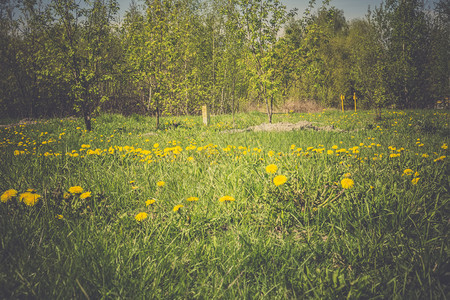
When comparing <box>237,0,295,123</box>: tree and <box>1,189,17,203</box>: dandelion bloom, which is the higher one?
<box>237,0,295,123</box>: tree

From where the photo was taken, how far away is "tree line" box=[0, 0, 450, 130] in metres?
7.59

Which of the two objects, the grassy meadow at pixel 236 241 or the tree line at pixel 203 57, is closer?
the grassy meadow at pixel 236 241

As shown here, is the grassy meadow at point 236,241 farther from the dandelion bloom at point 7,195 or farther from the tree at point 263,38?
the tree at point 263,38

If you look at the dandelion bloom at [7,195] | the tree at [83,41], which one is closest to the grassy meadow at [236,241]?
the dandelion bloom at [7,195]

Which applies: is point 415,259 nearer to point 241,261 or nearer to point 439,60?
point 241,261

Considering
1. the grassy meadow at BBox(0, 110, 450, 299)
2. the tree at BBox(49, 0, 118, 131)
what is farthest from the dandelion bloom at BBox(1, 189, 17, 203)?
the tree at BBox(49, 0, 118, 131)

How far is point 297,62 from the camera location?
28.4 ft

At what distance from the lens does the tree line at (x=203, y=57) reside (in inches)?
299

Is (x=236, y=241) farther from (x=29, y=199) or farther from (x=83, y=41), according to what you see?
(x=83, y=41)

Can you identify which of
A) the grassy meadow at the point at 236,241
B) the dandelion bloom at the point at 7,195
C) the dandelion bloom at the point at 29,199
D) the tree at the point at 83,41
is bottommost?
the grassy meadow at the point at 236,241

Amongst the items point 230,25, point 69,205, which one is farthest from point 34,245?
point 230,25

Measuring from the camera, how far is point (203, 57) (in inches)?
759

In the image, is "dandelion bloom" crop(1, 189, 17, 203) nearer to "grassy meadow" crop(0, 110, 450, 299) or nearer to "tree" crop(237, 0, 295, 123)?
"grassy meadow" crop(0, 110, 450, 299)

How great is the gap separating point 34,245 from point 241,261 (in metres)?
1.17
